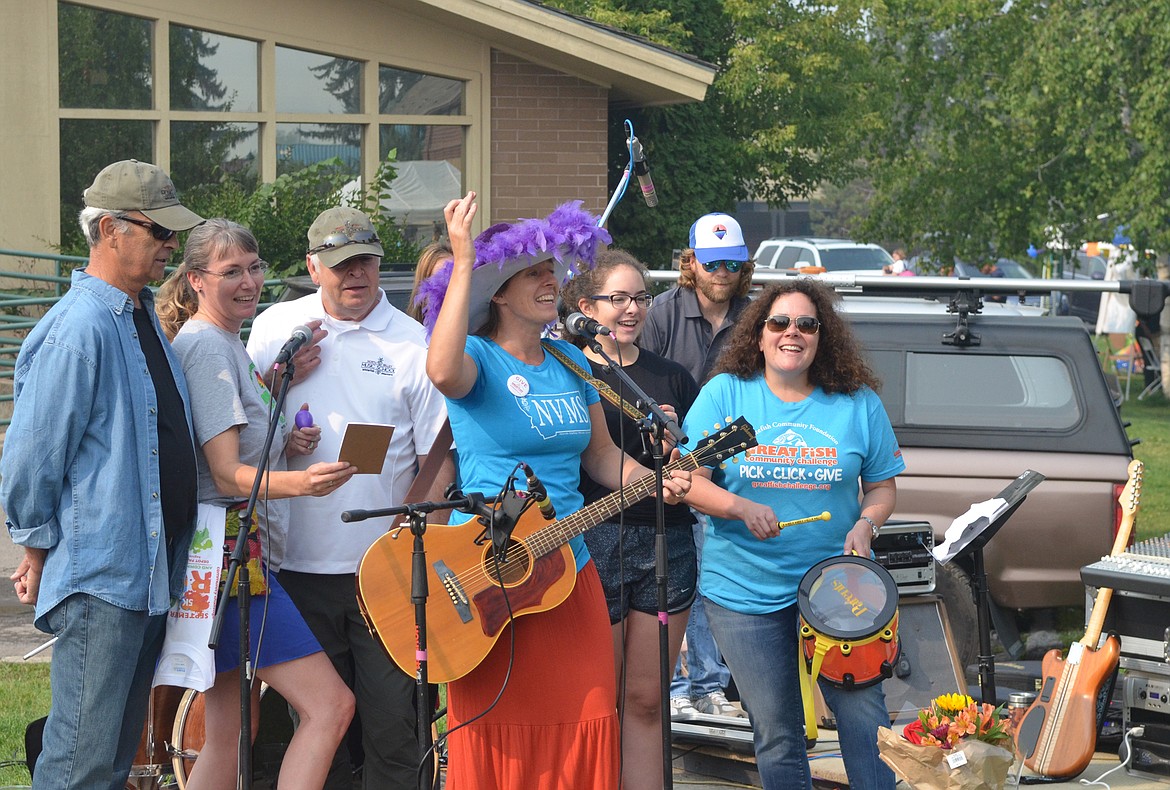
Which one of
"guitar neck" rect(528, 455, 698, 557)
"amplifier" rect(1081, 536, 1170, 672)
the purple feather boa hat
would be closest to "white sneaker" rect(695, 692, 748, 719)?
"amplifier" rect(1081, 536, 1170, 672)

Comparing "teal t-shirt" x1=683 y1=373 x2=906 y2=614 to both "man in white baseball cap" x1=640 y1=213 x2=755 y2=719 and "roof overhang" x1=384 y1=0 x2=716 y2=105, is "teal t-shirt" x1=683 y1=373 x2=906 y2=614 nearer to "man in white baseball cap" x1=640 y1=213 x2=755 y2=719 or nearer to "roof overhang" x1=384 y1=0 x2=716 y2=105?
"man in white baseball cap" x1=640 y1=213 x2=755 y2=719

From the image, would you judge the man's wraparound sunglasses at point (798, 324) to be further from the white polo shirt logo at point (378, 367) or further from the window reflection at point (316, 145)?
the window reflection at point (316, 145)

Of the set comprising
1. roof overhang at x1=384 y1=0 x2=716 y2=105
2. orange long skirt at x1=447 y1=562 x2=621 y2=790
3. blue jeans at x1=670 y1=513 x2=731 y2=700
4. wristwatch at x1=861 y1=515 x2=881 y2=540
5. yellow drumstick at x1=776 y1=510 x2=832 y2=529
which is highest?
roof overhang at x1=384 y1=0 x2=716 y2=105

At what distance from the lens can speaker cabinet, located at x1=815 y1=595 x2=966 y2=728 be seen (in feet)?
21.3

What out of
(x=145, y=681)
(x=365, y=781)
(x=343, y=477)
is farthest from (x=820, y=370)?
(x=145, y=681)

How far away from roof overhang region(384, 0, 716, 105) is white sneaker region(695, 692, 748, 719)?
8605 mm

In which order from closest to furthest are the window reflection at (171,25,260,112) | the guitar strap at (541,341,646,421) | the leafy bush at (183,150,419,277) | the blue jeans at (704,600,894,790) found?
the guitar strap at (541,341,646,421) < the blue jeans at (704,600,894,790) < the leafy bush at (183,150,419,277) < the window reflection at (171,25,260,112)

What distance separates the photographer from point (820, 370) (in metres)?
4.84

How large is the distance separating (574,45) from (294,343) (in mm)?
9747

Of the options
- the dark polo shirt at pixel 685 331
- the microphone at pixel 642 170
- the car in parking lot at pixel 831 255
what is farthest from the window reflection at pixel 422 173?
the car in parking lot at pixel 831 255

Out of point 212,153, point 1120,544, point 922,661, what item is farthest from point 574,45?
point 1120,544

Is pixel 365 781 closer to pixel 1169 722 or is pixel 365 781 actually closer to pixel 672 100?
pixel 1169 722

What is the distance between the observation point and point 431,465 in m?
4.76

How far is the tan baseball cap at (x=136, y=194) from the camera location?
153 inches
